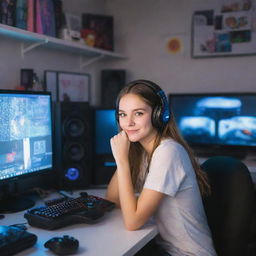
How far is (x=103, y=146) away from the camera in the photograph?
6.02 ft

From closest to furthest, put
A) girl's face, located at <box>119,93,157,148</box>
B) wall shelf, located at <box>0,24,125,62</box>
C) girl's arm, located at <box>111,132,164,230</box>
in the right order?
1. girl's arm, located at <box>111,132,164,230</box>
2. girl's face, located at <box>119,93,157,148</box>
3. wall shelf, located at <box>0,24,125,62</box>

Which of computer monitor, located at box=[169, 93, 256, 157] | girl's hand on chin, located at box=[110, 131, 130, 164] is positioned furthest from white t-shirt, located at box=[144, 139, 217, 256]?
computer monitor, located at box=[169, 93, 256, 157]

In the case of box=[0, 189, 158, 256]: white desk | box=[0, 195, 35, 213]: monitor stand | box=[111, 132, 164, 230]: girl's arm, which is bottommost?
box=[0, 189, 158, 256]: white desk

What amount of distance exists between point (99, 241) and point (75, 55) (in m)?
1.70

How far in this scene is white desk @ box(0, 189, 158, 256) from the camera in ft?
3.33

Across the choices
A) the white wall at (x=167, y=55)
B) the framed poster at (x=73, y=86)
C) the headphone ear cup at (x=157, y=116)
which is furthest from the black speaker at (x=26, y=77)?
the white wall at (x=167, y=55)

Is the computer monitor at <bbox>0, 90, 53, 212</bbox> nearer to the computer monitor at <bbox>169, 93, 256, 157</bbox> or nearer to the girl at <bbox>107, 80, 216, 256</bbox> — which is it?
the girl at <bbox>107, 80, 216, 256</bbox>

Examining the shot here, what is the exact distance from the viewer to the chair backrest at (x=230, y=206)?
1260 mm

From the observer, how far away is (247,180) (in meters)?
1.28

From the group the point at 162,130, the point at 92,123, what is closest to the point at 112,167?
the point at 92,123

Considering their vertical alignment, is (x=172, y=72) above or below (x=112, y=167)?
above

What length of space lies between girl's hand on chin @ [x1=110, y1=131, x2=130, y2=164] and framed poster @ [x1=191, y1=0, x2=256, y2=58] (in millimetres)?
→ 1464

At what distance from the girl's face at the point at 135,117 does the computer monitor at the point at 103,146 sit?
1.59 ft

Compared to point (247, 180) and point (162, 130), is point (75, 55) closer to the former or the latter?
point (162, 130)
